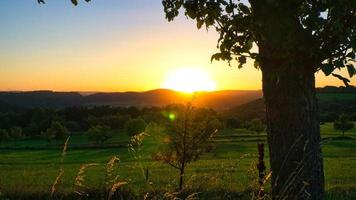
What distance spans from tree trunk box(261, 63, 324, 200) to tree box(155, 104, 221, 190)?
36.2ft

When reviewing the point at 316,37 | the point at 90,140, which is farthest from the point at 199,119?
the point at 90,140

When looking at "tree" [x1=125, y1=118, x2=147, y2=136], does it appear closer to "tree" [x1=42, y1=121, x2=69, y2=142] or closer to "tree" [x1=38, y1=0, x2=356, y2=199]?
"tree" [x1=42, y1=121, x2=69, y2=142]

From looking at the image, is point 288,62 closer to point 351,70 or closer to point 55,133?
point 351,70

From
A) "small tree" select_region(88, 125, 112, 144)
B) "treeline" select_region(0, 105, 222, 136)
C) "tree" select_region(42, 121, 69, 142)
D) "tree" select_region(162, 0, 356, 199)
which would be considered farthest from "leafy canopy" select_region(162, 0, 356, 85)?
"treeline" select_region(0, 105, 222, 136)

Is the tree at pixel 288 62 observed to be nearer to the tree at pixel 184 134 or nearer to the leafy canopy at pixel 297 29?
the leafy canopy at pixel 297 29

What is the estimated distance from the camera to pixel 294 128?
682cm

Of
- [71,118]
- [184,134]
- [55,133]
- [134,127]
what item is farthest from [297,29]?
[71,118]

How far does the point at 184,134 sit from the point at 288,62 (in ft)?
40.6

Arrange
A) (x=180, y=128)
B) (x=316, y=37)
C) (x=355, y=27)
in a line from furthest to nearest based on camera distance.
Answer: (x=180, y=128), (x=316, y=37), (x=355, y=27)

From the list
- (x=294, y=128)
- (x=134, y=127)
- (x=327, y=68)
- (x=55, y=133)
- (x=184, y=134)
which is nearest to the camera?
(x=327, y=68)

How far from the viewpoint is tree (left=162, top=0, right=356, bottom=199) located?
20.0 ft

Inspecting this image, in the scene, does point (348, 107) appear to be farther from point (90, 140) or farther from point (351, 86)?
point (351, 86)

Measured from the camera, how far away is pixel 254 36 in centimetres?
670

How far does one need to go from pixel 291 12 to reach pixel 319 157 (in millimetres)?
1986
